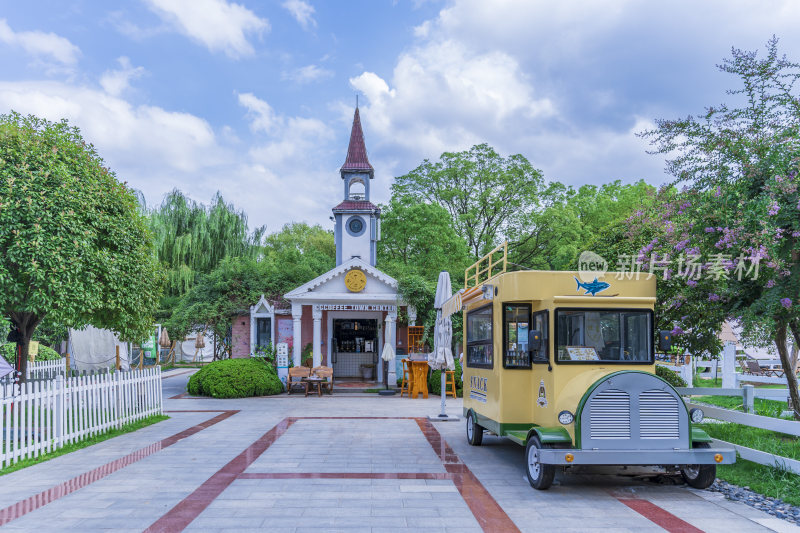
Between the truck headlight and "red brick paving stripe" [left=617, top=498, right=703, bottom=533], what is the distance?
941 millimetres

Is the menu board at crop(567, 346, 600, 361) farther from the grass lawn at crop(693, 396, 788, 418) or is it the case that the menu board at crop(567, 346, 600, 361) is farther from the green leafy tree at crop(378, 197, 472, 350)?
the green leafy tree at crop(378, 197, 472, 350)

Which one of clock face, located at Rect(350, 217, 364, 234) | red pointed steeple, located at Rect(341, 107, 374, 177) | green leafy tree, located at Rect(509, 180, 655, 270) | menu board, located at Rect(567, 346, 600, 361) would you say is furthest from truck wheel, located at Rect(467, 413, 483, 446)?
green leafy tree, located at Rect(509, 180, 655, 270)

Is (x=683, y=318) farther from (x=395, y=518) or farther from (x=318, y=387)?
(x=318, y=387)

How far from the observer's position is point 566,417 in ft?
21.3

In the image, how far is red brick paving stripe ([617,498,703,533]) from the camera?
17.3ft

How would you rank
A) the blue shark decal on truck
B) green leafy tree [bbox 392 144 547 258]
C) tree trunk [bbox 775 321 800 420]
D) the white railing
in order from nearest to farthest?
the blue shark decal on truck < tree trunk [bbox 775 321 800 420] < the white railing < green leafy tree [bbox 392 144 547 258]

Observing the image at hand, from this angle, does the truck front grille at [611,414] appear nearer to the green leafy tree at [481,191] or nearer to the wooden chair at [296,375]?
the wooden chair at [296,375]

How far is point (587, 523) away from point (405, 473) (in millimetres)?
2646

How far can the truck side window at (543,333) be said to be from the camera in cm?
727

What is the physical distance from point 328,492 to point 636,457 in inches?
130

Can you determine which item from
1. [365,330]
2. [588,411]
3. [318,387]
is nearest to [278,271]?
[365,330]

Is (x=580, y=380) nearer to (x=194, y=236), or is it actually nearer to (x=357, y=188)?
(x=357, y=188)

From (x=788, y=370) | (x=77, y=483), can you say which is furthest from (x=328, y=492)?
(x=788, y=370)

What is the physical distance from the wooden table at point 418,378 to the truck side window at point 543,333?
9.53m
